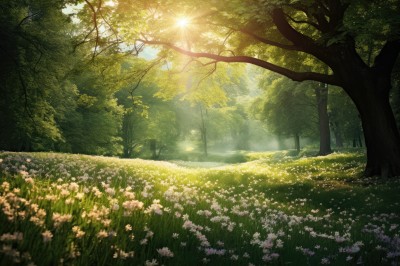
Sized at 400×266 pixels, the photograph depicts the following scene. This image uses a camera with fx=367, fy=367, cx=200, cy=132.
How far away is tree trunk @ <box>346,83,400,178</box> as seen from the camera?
1588cm

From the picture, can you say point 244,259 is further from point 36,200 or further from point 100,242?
point 36,200

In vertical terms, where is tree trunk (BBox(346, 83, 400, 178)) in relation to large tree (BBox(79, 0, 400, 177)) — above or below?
below

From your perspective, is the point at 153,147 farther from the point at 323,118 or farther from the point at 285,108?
the point at 323,118

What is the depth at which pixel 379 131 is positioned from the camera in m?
16.1

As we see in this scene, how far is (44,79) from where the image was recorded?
2509 centimetres

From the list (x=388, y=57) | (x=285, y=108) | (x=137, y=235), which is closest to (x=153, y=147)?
(x=285, y=108)

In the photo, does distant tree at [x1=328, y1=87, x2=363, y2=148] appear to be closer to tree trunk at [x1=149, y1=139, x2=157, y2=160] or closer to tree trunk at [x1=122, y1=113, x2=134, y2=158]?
tree trunk at [x1=122, y1=113, x2=134, y2=158]

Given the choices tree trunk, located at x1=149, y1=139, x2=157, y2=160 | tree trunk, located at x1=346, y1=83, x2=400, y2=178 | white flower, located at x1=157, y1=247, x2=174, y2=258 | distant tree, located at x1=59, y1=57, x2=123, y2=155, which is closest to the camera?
white flower, located at x1=157, y1=247, x2=174, y2=258

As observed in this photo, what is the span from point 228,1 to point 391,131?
936 cm

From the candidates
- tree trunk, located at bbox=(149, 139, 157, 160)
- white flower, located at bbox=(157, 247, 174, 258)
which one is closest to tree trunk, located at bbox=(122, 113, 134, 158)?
tree trunk, located at bbox=(149, 139, 157, 160)

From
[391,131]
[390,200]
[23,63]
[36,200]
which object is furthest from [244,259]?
[23,63]

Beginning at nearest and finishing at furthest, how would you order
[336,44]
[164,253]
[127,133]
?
[164,253], [336,44], [127,133]

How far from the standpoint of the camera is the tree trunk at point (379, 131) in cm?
1588

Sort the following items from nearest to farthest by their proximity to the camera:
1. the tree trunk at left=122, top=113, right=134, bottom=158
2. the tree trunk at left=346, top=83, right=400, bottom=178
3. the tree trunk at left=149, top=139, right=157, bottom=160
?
the tree trunk at left=346, top=83, right=400, bottom=178, the tree trunk at left=122, top=113, right=134, bottom=158, the tree trunk at left=149, top=139, right=157, bottom=160
